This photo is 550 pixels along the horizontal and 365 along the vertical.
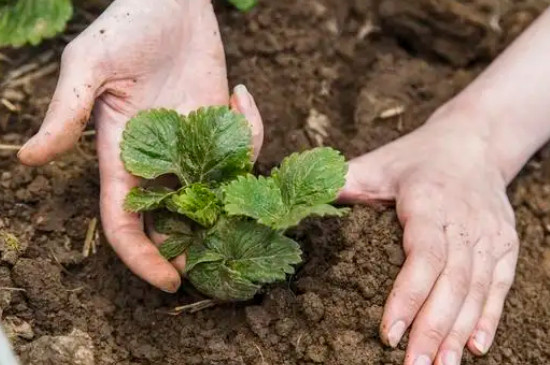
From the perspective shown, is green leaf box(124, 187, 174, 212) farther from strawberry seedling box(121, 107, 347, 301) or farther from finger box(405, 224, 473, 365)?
finger box(405, 224, 473, 365)

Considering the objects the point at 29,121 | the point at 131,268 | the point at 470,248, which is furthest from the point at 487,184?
the point at 29,121

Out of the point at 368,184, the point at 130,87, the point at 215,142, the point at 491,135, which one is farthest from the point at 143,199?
the point at 491,135

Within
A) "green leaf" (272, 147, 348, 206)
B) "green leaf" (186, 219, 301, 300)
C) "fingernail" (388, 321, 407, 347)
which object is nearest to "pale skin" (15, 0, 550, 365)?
"fingernail" (388, 321, 407, 347)

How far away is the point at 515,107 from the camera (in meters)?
2.31

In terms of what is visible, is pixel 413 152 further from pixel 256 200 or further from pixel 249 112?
pixel 256 200

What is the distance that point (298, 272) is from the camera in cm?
203

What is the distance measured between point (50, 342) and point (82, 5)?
1.19 metres

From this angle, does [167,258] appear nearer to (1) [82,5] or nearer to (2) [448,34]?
(1) [82,5]

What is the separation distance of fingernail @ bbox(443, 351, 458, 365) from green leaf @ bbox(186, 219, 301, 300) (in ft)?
1.37

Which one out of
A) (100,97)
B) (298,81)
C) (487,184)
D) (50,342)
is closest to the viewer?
(50,342)

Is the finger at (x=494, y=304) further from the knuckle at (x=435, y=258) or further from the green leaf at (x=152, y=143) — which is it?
the green leaf at (x=152, y=143)

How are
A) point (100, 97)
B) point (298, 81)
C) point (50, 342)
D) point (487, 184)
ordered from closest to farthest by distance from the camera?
point (50, 342) → point (100, 97) → point (487, 184) → point (298, 81)

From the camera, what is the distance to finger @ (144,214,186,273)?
6.40 ft

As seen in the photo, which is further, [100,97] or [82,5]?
[82,5]
